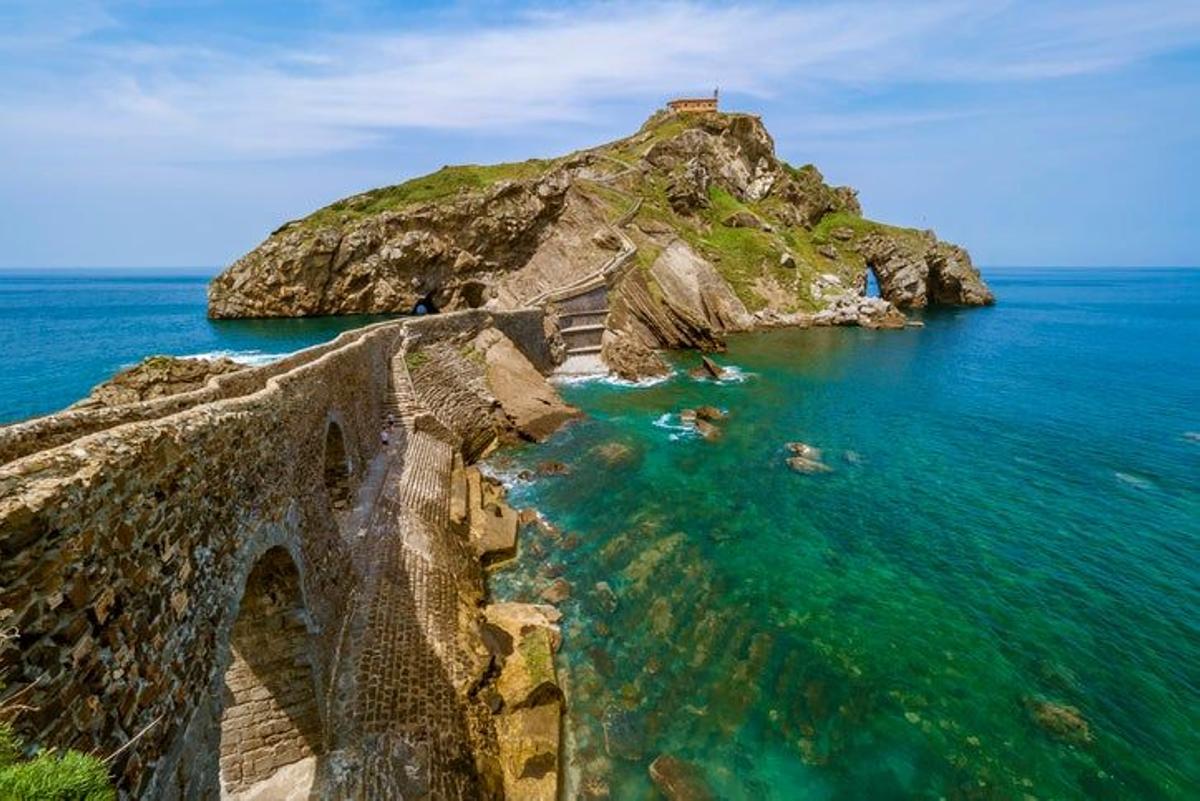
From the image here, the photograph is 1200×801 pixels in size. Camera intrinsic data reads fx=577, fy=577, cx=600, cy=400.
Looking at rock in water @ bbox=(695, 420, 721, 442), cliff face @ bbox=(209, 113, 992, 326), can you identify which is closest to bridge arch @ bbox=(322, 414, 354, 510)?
rock in water @ bbox=(695, 420, 721, 442)

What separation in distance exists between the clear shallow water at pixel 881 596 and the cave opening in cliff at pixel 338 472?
6.13 metres

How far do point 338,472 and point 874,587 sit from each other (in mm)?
19203

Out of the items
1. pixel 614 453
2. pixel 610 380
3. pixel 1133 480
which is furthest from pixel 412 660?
pixel 610 380

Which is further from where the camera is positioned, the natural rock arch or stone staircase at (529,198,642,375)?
stone staircase at (529,198,642,375)

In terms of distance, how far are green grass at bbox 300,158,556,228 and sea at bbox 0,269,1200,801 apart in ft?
153

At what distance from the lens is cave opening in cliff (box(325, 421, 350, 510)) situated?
18.6 m

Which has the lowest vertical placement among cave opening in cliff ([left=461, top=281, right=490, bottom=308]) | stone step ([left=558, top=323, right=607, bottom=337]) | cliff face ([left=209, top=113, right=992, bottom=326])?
stone step ([left=558, top=323, right=607, bottom=337])

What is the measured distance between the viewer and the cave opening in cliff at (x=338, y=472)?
18553mm

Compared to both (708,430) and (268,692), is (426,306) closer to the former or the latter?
(708,430)

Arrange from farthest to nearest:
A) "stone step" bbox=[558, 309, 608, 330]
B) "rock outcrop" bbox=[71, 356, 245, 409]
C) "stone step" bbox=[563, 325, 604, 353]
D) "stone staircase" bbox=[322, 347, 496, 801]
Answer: "stone step" bbox=[563, 325, 604, 353]
"stone step" bbox=[558, 309, 608, 330]
"rock outcrop" bbox=[71, 356, 245, 409]
"stone staircase" bbox=[322, 347, 496, 801]

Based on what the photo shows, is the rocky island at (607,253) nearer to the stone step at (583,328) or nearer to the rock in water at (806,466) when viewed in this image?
the stone step at (583,328)

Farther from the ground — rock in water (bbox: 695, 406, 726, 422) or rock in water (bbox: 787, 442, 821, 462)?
rock in water (bbox: 695, 406, 726, 422)

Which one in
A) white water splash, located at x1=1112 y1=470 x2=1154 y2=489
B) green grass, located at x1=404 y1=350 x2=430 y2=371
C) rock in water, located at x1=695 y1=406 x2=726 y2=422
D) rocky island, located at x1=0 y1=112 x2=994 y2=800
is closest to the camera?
rocky island, located at x1=0 y1=112 x2=994 y2=800

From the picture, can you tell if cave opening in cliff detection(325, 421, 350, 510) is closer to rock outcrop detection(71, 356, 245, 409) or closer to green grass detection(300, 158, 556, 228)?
rock outcrop detection(71, 356, 245, 409)
